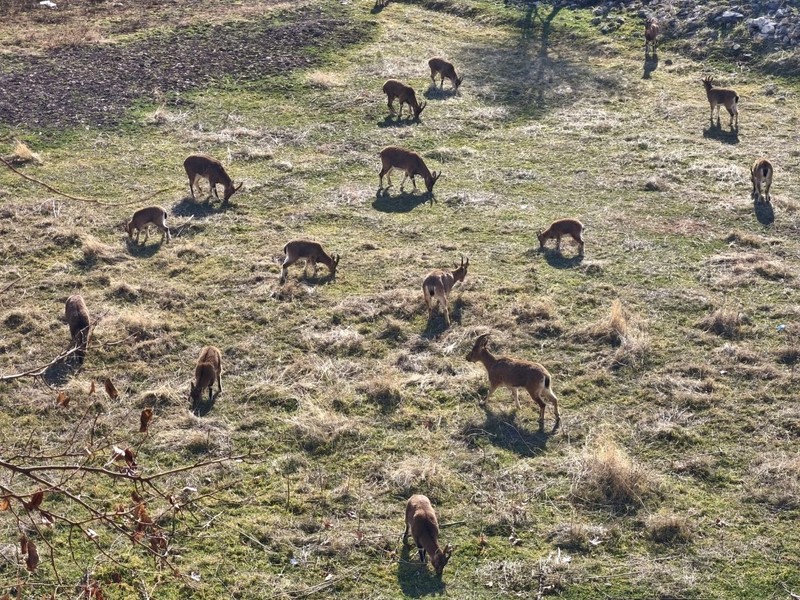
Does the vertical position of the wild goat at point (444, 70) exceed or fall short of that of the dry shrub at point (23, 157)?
it exceeds it

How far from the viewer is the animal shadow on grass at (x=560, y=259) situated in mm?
16773

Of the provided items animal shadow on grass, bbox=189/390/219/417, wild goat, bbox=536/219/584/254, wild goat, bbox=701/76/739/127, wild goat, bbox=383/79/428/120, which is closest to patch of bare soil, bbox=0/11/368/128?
wild goat, bbox=383/79/428/120

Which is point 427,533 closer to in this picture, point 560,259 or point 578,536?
point 578,536

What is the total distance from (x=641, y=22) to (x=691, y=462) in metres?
22.7

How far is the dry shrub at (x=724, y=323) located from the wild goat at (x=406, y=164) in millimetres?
7523

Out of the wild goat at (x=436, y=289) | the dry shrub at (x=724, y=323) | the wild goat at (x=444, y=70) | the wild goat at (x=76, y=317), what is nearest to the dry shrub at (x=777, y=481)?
the dry shrub at (x=724, y=323)

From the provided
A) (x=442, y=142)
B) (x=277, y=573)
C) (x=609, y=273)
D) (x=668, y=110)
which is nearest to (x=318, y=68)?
(x=442, y=142)

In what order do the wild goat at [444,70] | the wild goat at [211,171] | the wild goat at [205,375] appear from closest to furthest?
the wild goat at [205,375] < the wild goat at [211,171] < the wild goat at [444,70]

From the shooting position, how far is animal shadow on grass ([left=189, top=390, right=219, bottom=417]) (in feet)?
40.1

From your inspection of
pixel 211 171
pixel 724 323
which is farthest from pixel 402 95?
pixel 724 323

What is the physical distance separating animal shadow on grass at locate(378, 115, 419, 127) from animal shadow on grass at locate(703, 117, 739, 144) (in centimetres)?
747

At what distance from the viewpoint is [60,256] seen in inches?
666

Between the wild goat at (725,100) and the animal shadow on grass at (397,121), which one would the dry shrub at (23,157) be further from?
the wild goat at (725,100)

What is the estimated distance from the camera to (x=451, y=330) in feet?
47.4
